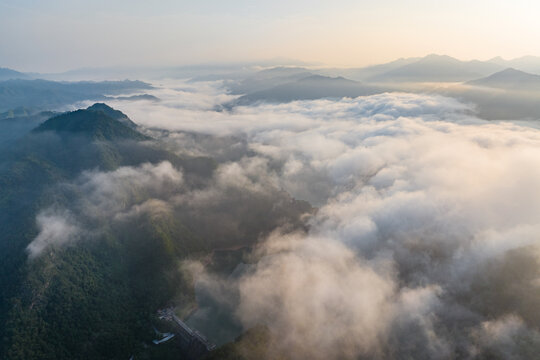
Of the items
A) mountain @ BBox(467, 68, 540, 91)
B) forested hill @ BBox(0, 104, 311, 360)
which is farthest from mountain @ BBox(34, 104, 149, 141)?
mountain @ BBox(467, 68, 540, 91)

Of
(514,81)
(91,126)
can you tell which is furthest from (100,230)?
(514,81)

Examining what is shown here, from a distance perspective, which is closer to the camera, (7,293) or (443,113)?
(7,293)

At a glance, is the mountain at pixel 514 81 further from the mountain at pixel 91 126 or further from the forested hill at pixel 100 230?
the mountain at pixel 91 126

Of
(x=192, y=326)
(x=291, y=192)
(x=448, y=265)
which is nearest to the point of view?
(x=192, y=326)

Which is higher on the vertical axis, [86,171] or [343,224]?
[86,171]

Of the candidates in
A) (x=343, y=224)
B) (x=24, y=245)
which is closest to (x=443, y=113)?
(x=343, y=224)

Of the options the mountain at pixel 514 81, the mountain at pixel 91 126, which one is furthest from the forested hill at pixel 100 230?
the mountain at pixel 514 81

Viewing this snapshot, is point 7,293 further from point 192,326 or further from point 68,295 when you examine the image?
point 192,326

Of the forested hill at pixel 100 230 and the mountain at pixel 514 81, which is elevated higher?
the mountain at pixel 514 81

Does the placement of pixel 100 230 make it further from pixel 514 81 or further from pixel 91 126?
pixel 514 81
